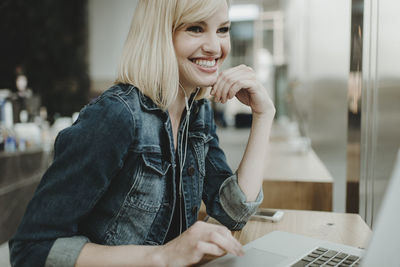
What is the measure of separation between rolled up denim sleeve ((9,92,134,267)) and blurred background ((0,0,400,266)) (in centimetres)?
77

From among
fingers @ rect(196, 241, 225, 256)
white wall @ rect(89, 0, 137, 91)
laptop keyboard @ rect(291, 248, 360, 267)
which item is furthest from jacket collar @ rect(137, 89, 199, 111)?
white wall @ rect(89, 0, 137, 91)

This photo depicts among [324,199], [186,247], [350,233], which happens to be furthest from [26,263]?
[324,199]

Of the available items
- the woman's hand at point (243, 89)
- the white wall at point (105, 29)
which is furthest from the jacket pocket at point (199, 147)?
the white wall at point (105, 29)

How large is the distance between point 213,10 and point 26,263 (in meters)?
0.71

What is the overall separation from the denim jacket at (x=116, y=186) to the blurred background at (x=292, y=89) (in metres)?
0.52

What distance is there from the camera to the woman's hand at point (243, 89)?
3.38 feet

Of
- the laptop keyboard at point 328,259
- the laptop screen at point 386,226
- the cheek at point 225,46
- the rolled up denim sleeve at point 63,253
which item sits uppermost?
the cheek at point 225,46

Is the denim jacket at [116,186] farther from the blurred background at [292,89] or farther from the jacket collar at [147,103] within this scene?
the blurred background at [292,89]

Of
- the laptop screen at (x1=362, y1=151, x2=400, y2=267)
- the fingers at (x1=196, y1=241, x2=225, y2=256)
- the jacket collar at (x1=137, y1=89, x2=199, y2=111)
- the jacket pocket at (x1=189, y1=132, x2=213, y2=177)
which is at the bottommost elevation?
the fingers at (x1=196, y1=241, x2=225, y2=256)

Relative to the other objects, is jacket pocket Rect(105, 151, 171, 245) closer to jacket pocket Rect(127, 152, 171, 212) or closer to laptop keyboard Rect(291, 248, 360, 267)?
jacket pocket Rect(127, 152, 171, 212)

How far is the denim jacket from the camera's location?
0.71 meters

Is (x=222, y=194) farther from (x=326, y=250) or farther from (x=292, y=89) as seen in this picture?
(x=292, y=89)

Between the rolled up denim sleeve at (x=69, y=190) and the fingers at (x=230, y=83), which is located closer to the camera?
the rolled up denim sleeve at (x=69, y=190)

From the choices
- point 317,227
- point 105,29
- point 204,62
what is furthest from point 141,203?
point 105,29
